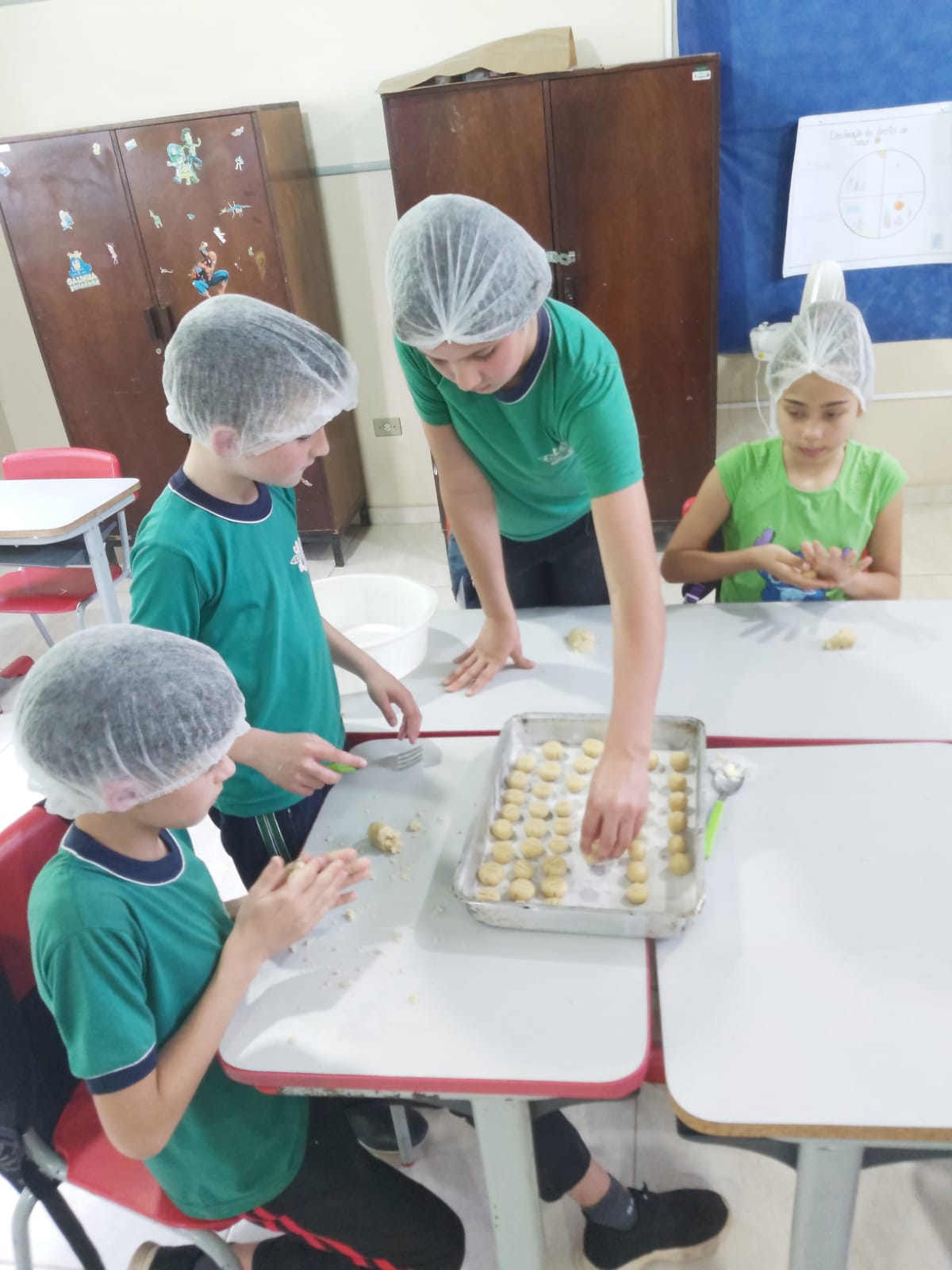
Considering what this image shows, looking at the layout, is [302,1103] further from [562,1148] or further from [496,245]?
[496,245]

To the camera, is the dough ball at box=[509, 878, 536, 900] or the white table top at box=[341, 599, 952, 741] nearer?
the dough ball at box=[509, 878, 536, 900]

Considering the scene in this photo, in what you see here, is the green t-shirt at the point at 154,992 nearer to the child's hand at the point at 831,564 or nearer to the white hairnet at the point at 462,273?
the white hairnet at the point at 462,273

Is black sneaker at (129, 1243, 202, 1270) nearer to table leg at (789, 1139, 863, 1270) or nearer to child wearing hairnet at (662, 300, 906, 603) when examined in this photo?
table leg at (789, 1139, 863, 1270)

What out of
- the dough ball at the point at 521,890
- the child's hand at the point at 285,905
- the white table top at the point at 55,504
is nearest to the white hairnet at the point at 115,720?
the child's hand at the point at 285,905

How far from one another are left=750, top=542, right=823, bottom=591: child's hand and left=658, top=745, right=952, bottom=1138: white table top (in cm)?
51

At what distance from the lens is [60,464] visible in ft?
10.3

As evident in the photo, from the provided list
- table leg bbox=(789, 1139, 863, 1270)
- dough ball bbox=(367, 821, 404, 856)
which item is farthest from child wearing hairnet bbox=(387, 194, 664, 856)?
table leg bbox=(789, 1139, 863, 1270)

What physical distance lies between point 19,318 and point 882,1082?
186 inches

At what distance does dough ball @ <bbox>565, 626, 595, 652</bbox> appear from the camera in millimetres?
1619

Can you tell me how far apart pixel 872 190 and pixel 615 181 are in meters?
1.08

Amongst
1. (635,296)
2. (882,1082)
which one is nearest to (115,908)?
(882,1082)

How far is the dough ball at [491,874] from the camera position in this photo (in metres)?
1.08

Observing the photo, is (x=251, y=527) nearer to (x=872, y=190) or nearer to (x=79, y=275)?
(x=79, y=275)

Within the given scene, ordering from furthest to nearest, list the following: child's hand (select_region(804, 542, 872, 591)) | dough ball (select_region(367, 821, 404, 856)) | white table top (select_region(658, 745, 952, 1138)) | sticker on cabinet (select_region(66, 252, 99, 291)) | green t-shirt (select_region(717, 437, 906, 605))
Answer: sticker on cabinet (select_region(66, 252, 99, 291)), green t-shirt (select_region(717, 437, 906, 605)), child's hand (select_region(804, 542, 872, 591)), dough ball (select_region(367, 821, 404, 856)), white table top (select_region(658, 745, 952, 1138))
